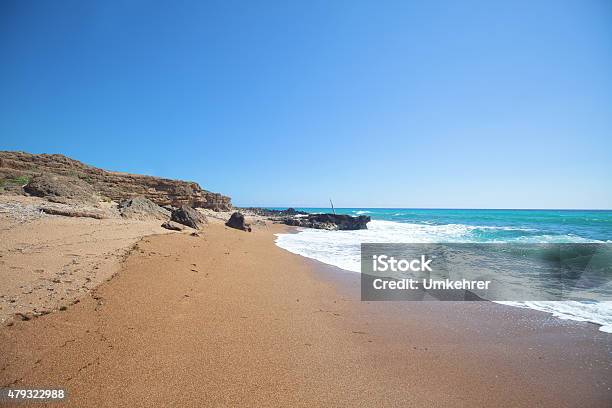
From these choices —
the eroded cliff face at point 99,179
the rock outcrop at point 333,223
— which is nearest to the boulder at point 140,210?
the eroded cliff face at point 99,179

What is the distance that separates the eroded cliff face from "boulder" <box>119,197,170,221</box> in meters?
3.71

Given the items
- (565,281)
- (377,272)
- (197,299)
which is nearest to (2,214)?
(197,299)

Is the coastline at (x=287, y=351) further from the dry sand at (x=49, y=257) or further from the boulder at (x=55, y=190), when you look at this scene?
the boulder at (x=55, y=190)

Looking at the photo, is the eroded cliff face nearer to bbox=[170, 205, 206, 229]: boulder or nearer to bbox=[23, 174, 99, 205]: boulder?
bbox=[23, 174, 99, 205]: boulder

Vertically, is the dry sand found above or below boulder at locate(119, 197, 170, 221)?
below

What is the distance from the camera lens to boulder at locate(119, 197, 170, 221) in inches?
462

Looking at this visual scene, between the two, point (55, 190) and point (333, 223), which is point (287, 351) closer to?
point (55, 190)

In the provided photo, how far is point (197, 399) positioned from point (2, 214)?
869 cm

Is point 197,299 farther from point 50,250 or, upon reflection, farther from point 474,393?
point 474,393

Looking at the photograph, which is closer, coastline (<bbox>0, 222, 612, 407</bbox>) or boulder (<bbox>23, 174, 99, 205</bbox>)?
coastline (<bbox>0, 222, 612, 407</bbox>)

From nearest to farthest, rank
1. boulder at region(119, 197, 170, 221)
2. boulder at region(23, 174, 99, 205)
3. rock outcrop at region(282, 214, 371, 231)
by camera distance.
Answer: boulder at region(23, 174, 99, 205)
boulder at region(119, 197, 170, 221)
rock outcrop at region(282, 214, 371, 231)

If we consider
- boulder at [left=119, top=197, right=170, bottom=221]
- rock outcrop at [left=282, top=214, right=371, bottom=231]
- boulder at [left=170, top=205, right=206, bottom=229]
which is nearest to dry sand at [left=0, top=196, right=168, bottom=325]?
boulder at [left=119, top=197, right=170, bottom=221]

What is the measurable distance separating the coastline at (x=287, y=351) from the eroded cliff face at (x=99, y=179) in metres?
11.9

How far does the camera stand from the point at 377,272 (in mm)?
8070
